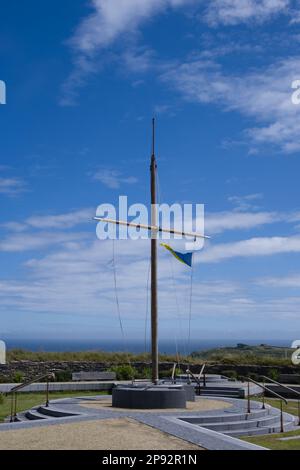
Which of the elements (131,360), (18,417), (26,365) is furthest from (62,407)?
(131,360)

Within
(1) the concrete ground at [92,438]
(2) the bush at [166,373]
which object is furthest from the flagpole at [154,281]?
(2) the bush at [166,373]

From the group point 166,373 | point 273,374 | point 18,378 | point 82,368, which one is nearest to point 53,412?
point 18,378

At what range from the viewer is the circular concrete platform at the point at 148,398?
44.9 feet

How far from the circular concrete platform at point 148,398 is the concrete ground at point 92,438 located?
273cm

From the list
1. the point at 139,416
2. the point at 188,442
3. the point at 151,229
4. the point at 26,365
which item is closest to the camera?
the point at 188,442

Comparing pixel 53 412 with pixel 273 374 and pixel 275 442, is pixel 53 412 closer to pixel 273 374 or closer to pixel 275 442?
pixel 275 442

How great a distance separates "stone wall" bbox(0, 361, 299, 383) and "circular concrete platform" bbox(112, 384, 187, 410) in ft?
31.8

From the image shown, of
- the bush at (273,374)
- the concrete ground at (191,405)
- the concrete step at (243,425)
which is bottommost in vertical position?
the concrete step at (243,425)

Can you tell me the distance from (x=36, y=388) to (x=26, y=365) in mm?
4810

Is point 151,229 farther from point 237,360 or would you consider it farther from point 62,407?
point 237,360

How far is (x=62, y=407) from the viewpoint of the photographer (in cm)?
1416

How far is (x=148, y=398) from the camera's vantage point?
1366cm

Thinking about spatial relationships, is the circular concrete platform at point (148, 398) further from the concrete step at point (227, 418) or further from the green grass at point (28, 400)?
the green grass at point (28, 400)
